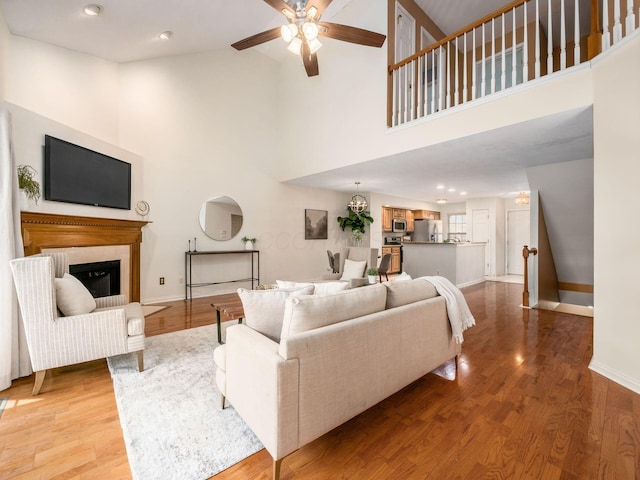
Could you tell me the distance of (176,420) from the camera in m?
1.81

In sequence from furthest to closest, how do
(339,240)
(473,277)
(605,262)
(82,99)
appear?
(339,240) → (473,277) → (82,99) → (605,262)

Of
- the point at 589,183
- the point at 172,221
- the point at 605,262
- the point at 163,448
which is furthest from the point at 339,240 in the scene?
the point at 163,448

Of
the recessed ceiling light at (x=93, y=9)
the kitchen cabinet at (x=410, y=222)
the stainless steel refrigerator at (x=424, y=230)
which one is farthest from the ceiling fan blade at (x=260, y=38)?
the stainless steel refrigerator at (x=424, y=230)

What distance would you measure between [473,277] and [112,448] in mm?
7330

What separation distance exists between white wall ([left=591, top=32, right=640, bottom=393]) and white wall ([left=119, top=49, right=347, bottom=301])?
5.18m

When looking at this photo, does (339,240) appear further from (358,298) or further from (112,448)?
(112,448)

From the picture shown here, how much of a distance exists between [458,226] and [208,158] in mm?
8365

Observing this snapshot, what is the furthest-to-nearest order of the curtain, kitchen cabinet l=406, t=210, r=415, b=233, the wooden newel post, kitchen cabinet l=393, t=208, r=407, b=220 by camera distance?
kitchen cabinet l=406, t=210, r=415, b=233 < kitchen cabinet l=393, t=208, r=407, b=220 < the wooden newel post < the curtain

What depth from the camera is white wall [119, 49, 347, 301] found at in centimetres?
477

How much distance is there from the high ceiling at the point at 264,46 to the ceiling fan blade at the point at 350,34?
1.46m

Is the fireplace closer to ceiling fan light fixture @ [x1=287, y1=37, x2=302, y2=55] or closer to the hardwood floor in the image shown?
the hardwood floor

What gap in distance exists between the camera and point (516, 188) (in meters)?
6.53

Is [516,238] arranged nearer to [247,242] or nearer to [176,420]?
[247,242]

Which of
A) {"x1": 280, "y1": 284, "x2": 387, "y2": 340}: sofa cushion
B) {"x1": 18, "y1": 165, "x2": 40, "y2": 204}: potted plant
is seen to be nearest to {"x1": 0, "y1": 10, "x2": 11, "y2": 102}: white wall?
{"x1": 18, "y1": 165, "x2": 40, "y2": 204}: potted plant
